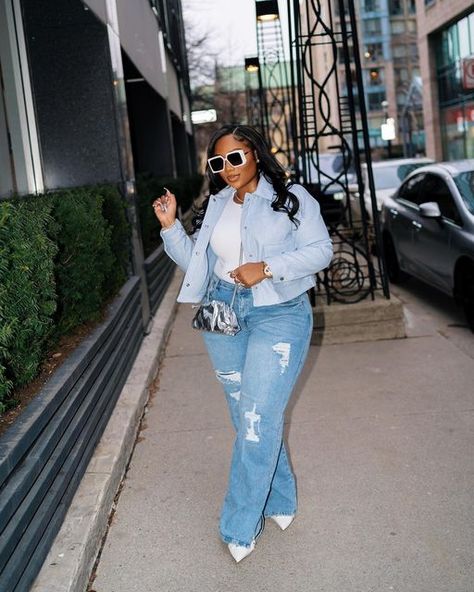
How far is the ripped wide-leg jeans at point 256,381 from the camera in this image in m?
3.53

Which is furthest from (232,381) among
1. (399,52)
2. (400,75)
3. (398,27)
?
(398,27)

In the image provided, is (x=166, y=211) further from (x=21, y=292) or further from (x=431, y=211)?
(x=431, y=211)

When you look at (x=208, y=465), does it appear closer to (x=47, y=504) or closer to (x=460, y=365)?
(x=47, y=504)

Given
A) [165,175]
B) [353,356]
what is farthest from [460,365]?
[165,175]

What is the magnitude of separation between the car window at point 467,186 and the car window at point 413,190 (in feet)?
2.88

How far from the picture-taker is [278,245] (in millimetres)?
3576

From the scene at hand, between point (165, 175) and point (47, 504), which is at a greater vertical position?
point (165, 175)

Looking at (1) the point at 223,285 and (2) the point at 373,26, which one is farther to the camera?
(2) the point at 373,26

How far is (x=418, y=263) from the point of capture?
981 centimetres

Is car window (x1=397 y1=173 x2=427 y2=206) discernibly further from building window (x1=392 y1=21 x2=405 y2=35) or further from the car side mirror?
building window (x1=392 y1=21 x2=405 y2=35)

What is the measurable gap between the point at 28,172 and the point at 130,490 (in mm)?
4270

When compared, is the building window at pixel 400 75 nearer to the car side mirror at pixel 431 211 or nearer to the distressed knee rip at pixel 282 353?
the car side mirror at pixel 431 211

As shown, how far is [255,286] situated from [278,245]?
0.21 m

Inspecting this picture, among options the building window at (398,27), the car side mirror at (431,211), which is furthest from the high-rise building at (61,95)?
the building window at (398,27)
